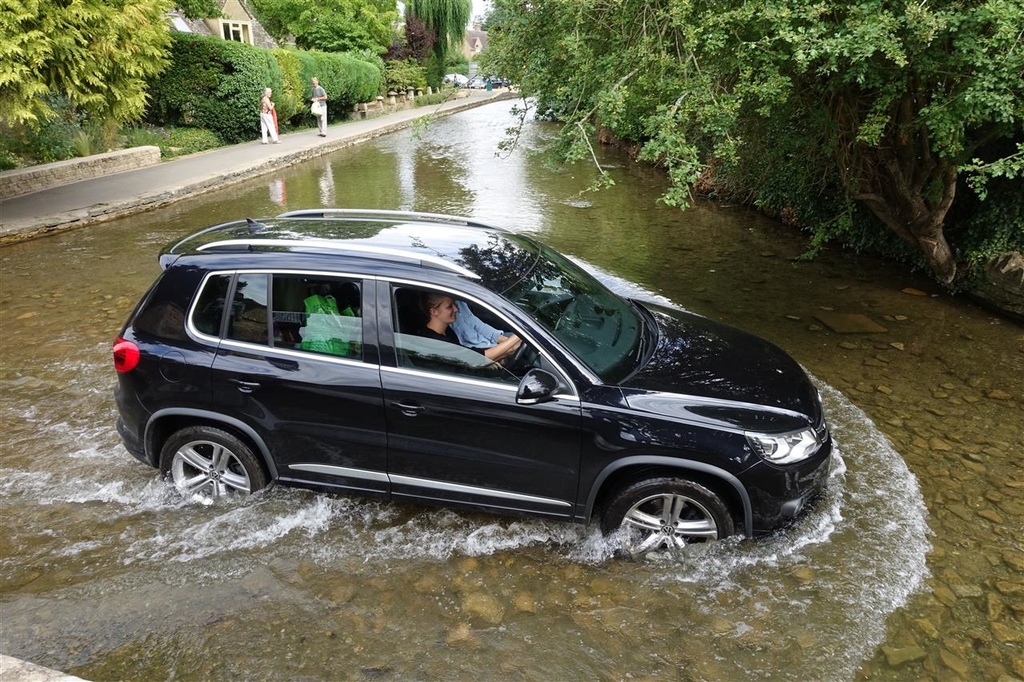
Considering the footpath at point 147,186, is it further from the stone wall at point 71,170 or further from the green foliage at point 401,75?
the green foliage at point 401,75

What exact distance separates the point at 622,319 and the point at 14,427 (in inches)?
202

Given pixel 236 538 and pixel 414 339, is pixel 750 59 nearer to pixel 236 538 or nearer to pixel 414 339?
pixel 414 339

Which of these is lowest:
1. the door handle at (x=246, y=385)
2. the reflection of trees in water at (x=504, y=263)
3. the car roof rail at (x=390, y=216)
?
the door handle at (x=246, y=385)

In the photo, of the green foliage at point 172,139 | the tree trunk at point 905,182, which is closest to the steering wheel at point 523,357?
the tree trunk at point 905,182

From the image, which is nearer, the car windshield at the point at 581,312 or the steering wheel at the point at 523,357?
the steering wheel at the point at 523,357

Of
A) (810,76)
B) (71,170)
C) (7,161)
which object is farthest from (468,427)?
(7,161)

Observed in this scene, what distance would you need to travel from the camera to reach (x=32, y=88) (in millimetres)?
12039

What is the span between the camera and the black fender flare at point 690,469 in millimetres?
3939

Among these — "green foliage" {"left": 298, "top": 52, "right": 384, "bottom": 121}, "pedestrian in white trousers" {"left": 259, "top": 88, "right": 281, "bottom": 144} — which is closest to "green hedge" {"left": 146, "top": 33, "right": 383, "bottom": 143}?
"pedestrian in white trousers" {"left": 259, "top": 88, "right": 281, "bottom": 144}

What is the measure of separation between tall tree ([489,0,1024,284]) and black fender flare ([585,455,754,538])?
3.03m

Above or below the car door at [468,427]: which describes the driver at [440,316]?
above

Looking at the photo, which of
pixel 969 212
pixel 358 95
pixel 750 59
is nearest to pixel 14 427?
pixel 750 59

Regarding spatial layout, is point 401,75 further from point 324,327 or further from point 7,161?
point 324,327

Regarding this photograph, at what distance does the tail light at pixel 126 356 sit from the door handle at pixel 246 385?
0.70 meters
